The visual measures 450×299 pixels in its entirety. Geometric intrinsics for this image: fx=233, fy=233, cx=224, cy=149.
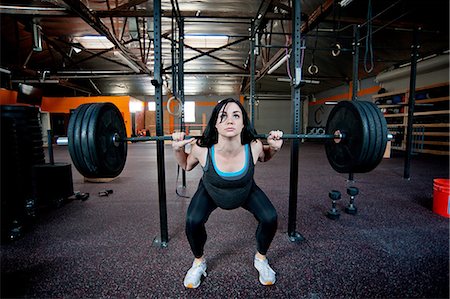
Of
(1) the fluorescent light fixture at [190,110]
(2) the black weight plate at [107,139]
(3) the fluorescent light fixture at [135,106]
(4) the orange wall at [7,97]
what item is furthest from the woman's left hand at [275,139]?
(1) the fluorescent light fixture at [190,110]

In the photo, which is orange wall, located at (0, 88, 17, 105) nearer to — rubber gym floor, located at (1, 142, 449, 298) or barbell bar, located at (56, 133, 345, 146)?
rubber gym floor, located at (1, 142, 449, 298)

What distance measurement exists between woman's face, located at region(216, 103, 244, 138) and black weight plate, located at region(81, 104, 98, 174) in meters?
0.63

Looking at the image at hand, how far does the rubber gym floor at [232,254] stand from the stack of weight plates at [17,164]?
5.9 inches

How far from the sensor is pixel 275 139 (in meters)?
1.23

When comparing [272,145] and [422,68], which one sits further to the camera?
[422,68]

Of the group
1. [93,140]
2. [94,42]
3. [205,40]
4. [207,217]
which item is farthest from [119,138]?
[94,42]

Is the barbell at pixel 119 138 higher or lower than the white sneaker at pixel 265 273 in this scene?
higher

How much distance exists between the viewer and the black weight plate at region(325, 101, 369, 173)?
3.79 feet

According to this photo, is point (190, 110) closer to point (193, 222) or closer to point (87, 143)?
point (87, 143)

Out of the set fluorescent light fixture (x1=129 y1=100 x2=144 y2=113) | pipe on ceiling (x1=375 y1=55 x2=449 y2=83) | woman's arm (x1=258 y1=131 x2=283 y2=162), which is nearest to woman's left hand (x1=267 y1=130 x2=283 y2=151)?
woman's arm (x1=258 y1=131 x2=283 y2=162)

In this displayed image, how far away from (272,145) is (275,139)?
0.12 feet

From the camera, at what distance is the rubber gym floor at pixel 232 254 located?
111cm

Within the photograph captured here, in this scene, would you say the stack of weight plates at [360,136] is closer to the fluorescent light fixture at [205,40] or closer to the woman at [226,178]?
the woman at [226,178]

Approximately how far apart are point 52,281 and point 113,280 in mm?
309
